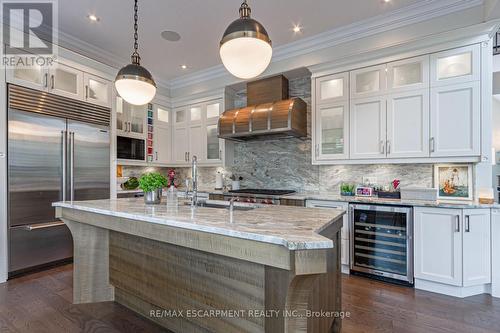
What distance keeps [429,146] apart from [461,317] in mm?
1705

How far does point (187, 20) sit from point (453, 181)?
3817mm

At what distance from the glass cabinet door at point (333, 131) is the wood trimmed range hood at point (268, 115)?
337 millimetres

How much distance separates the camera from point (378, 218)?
296 cm

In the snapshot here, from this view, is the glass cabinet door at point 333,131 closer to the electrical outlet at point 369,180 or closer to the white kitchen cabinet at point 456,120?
the electrical outlet at point 369,180

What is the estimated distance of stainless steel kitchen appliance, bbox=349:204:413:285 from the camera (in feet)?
9.16

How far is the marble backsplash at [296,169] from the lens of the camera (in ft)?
11.0

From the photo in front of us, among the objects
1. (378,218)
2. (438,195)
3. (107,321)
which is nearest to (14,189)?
(107,321)

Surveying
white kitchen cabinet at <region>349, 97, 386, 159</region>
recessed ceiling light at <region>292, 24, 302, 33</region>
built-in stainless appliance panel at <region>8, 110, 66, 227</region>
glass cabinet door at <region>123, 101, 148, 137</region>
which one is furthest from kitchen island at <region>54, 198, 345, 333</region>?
recessed ceiling light at <region>292, 24, 302, 33</region>

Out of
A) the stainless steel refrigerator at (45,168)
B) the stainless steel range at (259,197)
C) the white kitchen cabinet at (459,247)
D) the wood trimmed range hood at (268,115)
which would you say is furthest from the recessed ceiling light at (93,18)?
the white kitchen cabinet at (459,247)

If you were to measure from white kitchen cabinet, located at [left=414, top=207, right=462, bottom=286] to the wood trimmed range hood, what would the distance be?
1873 millimetres

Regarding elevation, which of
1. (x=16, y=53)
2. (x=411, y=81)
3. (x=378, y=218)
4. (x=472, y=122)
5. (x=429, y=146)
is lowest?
(x=378, y=218)

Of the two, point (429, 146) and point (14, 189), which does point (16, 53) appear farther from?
point (429, 146)

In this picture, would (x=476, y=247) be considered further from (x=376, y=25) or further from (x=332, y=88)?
(x=376, y=25)

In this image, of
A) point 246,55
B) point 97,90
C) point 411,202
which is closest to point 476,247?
point 411,202
